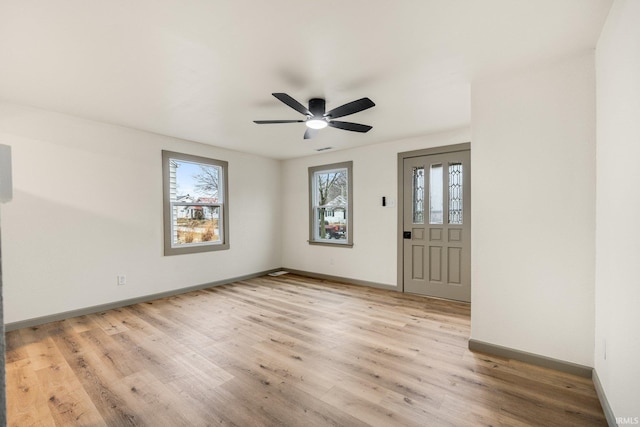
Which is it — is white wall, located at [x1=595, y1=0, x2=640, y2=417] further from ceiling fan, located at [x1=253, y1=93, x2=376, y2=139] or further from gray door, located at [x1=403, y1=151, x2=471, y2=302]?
gray door, located at [x1=403, y1=151, x2=471, y2=302]

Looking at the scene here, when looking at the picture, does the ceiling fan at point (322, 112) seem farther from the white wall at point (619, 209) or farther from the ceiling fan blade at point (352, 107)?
the white wall at point (619, 209)

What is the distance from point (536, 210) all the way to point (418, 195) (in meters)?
2.24

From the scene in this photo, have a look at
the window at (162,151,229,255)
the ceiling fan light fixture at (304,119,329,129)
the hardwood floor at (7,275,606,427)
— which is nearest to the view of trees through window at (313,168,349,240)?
the window at (162,151,229,255)

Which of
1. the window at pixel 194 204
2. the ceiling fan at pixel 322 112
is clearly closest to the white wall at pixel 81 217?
the window at pixel 194 204

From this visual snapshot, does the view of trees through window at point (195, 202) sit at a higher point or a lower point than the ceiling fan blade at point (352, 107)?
lower

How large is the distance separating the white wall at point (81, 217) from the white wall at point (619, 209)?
489cm

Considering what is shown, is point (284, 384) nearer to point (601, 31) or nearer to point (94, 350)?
point (94, 350)

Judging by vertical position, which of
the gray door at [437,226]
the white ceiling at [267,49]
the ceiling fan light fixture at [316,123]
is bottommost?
the gray door at [437,226]

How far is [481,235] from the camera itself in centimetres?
274

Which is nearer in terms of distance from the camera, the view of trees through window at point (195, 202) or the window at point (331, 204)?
the view of trees through window at point (195, 202)

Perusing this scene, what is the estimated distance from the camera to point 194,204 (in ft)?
16.5

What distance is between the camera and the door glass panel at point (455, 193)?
4.32m

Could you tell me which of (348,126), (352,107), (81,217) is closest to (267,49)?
(352,107)

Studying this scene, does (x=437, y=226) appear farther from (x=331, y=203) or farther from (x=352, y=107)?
(x=352, y=107)
